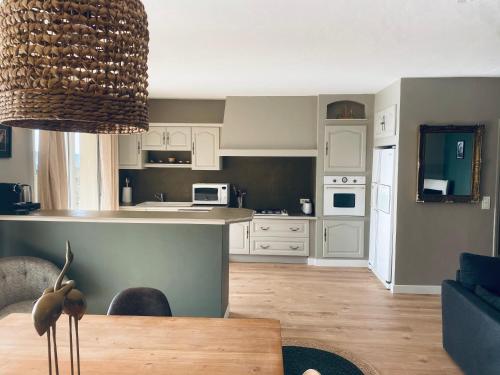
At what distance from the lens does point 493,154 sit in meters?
4.13

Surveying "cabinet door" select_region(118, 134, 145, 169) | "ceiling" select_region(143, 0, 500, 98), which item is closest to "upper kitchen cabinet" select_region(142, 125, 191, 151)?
"cabinet door" select_region(118, 134, 145, 169)

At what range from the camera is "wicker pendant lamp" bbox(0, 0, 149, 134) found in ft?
2.80

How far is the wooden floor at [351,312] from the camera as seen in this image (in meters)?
A: 2.96

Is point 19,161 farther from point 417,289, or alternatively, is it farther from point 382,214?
point 417,289

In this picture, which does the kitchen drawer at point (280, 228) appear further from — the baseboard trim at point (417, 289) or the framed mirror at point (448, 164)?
the framed mirror at point (448, 164)

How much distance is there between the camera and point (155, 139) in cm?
563

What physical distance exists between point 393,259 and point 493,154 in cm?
155

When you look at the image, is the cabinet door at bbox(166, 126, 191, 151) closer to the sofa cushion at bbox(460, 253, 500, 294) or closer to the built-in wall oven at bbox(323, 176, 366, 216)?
the built-in wall oven at bbox(323, 176, 366, 216)

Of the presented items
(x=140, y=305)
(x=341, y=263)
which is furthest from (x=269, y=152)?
(x=140, y=305)

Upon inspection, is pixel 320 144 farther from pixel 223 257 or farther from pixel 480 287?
pixel 480 287

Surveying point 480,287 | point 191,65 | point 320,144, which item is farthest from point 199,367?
point 320,144

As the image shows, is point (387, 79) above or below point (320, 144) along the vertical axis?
above

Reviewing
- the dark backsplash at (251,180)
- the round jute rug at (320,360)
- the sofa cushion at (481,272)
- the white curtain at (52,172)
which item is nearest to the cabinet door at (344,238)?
the dark backsplash at (251,180)

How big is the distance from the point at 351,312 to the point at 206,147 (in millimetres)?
3049
